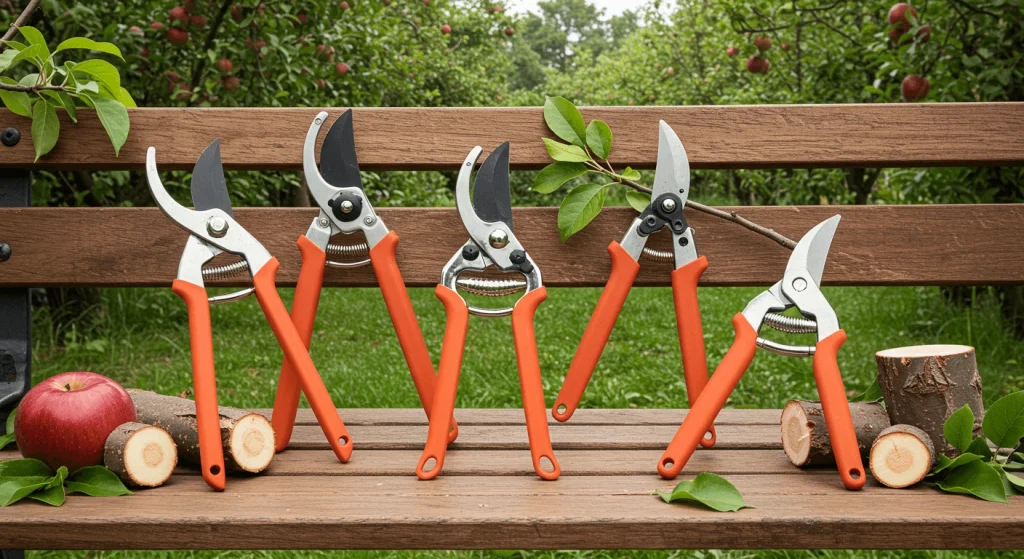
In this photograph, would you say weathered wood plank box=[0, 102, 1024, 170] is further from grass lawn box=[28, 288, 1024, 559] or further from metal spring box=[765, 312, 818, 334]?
grass lawn box=[28, 288, 1024, 559]

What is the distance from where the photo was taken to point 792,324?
1494 millimetres

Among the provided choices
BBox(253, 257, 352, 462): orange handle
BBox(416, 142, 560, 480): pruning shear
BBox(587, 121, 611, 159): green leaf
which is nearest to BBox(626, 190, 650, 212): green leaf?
BBox(587, 121, 611, 159): green leaf

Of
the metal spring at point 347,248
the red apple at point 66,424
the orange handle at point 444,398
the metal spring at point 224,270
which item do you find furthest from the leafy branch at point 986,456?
the red apple at point 66,424

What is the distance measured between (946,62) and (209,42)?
3.15 metres

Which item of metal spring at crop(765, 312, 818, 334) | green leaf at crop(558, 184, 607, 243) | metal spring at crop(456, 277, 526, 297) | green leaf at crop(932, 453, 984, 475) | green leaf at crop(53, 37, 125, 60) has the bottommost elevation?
green leaf at crop(932, 453, 984, 475)

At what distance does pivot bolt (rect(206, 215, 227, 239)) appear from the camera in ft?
5.10

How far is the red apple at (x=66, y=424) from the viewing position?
4.77ft

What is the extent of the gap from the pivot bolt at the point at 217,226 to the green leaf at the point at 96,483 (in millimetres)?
446

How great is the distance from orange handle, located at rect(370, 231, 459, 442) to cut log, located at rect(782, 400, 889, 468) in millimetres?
677

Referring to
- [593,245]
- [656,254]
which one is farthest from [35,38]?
[656,254]

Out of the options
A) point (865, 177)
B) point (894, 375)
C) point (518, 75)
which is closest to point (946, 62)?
point (865, 177)

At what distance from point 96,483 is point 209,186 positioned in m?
0.58

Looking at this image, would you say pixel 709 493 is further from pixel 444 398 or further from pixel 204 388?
pixel 204 388

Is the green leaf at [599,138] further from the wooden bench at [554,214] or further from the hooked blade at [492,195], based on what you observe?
the hooked blade at [492,195]
